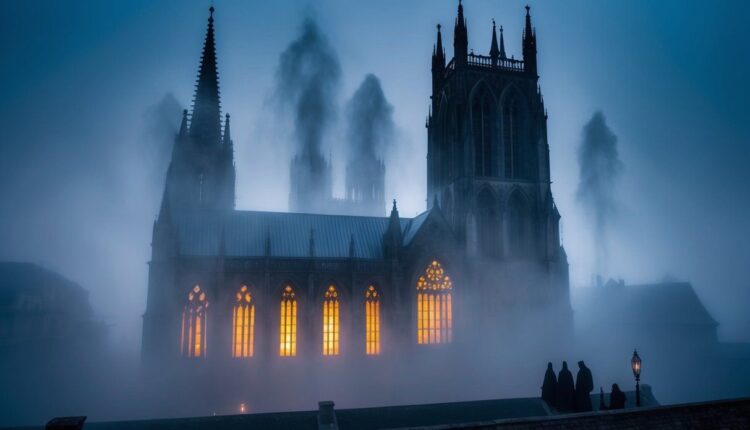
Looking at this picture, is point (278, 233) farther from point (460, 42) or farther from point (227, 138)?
point (460, 42)

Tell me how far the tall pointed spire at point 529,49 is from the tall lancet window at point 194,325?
118ft

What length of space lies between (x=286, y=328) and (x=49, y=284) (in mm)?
58559

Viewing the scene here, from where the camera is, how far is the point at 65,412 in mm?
30766

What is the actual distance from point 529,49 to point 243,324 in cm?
3661

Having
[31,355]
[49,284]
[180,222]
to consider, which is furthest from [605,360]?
[49,284]

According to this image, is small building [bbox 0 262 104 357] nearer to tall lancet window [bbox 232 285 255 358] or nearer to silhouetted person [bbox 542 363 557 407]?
tall lancet window [bbox 232 285 255 358]

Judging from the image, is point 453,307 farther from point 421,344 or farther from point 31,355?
point 31,355

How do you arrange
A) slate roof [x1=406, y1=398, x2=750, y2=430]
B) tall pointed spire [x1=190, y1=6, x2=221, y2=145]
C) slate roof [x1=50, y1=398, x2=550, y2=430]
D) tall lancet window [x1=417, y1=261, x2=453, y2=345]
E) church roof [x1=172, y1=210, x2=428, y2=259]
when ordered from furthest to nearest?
tall pointed spire [x1=190, y1=6, x2=221, y2=145]
tall lancet window [x1=417, y1=261, x2=453, y2=345]
church roof [x1=172, y1=210, x2=428, y2=259]
slate roof [x1=50, y1=398, x2=550, y2=430]
slate roof [x1=406, y1=398, x2=750, y2=430]

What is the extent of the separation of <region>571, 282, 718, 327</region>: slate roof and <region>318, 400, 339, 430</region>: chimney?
6315 cm

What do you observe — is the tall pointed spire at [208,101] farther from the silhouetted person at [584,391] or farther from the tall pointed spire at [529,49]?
the silhouetted person at [584,391]

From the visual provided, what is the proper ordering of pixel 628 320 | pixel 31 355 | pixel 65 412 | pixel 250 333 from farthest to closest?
pixel 628 320 < pixel 31 355 < pixel 250 333 < pixel 65 412

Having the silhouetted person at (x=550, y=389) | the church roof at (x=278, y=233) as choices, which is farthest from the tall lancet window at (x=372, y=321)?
the silhouetted person at (x=550, y=389)

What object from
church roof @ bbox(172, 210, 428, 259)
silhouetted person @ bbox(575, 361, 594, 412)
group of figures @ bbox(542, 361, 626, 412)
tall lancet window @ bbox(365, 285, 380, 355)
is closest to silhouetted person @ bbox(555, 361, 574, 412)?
group of figures @ bbox(542, 361, 626, 412)

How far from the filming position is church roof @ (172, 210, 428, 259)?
129 feet
